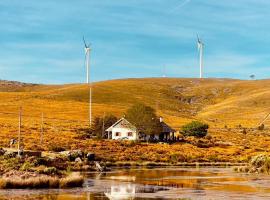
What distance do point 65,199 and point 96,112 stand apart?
460 feet

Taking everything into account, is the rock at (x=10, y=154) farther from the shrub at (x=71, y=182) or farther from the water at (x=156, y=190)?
the shrub at (x=71, y=182)

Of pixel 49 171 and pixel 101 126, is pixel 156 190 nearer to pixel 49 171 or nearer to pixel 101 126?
pixel 49 171

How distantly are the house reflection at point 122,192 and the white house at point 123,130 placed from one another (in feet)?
210

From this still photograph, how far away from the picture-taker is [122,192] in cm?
3756

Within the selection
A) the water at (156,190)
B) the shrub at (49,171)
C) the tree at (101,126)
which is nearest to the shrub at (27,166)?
the shrub at (49,171)

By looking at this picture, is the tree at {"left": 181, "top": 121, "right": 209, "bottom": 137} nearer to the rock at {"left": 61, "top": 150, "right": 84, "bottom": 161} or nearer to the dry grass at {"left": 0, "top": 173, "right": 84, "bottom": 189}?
the rock at {"left": 61, "top": 150, "right": 84, "bottom": 161}

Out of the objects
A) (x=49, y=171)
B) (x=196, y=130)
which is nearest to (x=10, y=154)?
(x=49, y=171)

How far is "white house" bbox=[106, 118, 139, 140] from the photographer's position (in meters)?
107

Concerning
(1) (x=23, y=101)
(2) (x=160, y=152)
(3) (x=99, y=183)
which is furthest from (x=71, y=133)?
(1) (x=23, y=101)

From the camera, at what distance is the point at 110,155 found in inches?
3063

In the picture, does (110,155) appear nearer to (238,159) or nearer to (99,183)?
(238,159)

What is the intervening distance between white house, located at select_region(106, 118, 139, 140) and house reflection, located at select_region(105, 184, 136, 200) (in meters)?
63.9

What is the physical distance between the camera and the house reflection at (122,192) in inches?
1358

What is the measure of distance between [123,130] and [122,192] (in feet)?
228
